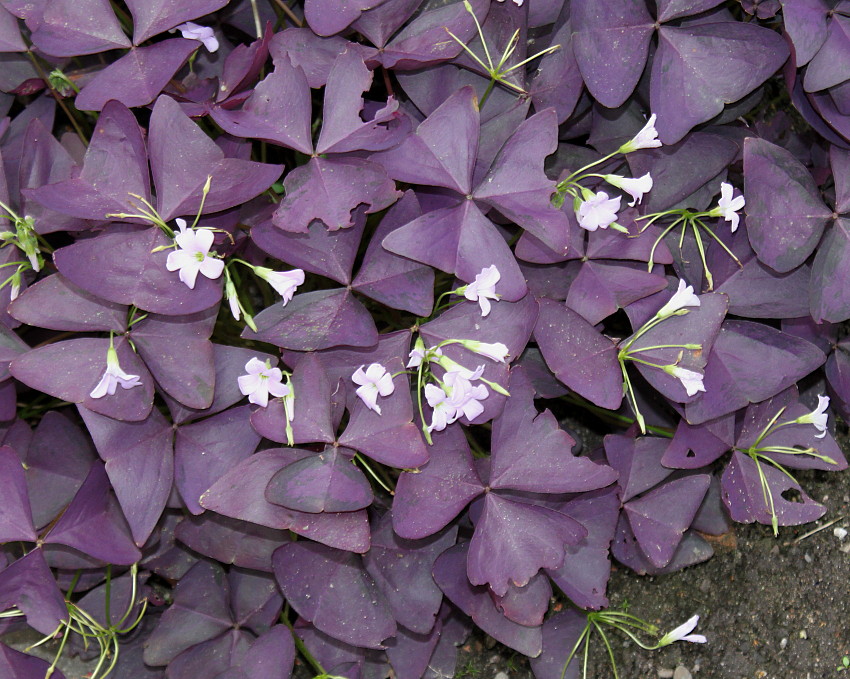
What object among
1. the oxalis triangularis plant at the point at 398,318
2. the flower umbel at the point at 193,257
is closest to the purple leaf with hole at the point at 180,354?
the oxalis triangularis plant at the point at 398,318

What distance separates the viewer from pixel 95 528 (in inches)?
51.8

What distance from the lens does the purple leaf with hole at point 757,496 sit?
1368 mm

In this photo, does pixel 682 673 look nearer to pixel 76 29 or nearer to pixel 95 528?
pixel 95 528

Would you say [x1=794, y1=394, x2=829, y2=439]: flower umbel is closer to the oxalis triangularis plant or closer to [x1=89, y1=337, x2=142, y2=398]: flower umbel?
the oxalis triangularis plant

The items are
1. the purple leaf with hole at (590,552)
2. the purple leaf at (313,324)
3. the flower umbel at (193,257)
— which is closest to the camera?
the flower umbel at (193,257)

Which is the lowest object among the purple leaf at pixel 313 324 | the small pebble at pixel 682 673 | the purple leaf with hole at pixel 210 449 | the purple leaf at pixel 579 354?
the small pebble at pixel 682 673

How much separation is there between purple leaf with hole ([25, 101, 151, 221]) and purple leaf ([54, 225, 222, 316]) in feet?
0.16

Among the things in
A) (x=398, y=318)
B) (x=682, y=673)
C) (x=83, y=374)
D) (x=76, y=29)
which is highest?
(x=76, y=29)

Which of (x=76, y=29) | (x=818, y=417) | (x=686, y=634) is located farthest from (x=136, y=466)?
(x=818, y=417)

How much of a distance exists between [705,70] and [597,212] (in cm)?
31

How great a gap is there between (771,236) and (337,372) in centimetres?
71

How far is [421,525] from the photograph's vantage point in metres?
1.27

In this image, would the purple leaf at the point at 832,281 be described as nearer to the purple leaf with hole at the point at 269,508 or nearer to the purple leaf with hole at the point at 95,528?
the purple leaf with hole at the point at 269,508

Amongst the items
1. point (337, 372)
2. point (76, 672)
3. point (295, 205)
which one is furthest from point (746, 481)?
point (76, 672)
